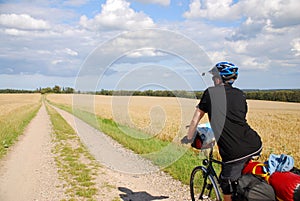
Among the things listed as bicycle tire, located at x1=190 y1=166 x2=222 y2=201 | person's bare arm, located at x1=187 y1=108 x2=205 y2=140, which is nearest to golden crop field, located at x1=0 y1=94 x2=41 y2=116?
bicycle tire, located at x1=190 y1=166 x2=222 y2=201

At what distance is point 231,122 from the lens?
383 centimetres

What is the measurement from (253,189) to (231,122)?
81 cm

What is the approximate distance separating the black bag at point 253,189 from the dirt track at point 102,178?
9.06ft

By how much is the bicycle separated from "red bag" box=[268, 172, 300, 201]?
0.99 meters

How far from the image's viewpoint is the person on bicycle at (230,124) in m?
3.83

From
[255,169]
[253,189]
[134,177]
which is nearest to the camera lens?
[253,189]

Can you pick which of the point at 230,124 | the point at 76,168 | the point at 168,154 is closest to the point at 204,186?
the point at 230,124

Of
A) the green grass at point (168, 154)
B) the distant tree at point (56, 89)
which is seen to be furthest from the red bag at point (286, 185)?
the distant tree at point (56, 89)

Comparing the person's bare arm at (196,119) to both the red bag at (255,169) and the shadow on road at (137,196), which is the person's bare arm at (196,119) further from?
the shadow on road at (137,196)

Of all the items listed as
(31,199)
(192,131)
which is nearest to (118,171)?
(31,199)

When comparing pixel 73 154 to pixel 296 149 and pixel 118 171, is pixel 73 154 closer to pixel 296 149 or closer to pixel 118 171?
pixel 118 171

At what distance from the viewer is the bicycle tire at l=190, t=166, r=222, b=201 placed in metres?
4.86

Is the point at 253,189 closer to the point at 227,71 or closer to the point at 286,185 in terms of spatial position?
the point at 286,185

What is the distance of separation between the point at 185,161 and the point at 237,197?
4997 mm
